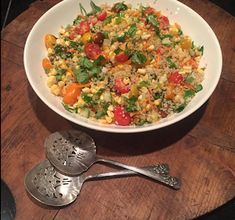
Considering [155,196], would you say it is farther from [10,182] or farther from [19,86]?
[19,86]

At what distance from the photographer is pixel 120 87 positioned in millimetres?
1499

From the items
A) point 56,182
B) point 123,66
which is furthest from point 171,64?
point 56,182

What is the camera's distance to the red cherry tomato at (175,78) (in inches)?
60.2

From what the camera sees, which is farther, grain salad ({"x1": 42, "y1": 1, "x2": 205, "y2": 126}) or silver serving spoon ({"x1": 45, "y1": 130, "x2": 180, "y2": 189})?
grain salad ({"x1": 42, "y1": 1, "x2": 205, "y2": 126})

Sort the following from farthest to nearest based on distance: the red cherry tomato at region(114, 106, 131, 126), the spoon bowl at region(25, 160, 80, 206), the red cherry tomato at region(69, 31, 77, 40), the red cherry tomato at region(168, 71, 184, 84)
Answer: the red cherry tomato at region(69, 31, 77, 40) → the red cherry tomato at region(168, 71, 184, 84) → the red cherry tomato at region(114, 106, 131, 126) → the spoon bowl at region(25, 160, 80, 206)

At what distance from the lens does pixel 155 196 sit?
1336 millimetres

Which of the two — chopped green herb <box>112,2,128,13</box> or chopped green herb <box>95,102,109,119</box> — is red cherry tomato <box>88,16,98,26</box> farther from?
chopped green herb <box>95,102,109,119</box>

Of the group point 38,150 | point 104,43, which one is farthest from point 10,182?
point 104,43

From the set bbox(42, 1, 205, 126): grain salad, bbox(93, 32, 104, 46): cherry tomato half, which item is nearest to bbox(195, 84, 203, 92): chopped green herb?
bbox(42, 1, 205, 126): grain salad

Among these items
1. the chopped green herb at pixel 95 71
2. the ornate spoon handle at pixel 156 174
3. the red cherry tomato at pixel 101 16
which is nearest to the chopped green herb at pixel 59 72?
the chopped green herb at pixel 95 71

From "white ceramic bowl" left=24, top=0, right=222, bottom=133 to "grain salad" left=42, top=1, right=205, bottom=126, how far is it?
0.03 meters

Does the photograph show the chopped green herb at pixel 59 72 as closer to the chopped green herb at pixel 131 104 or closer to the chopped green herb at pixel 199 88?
the chopped green herb at pixel 131 104

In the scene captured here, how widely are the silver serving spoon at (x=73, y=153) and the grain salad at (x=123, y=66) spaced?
91mm

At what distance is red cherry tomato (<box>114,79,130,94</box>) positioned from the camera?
150 cm
